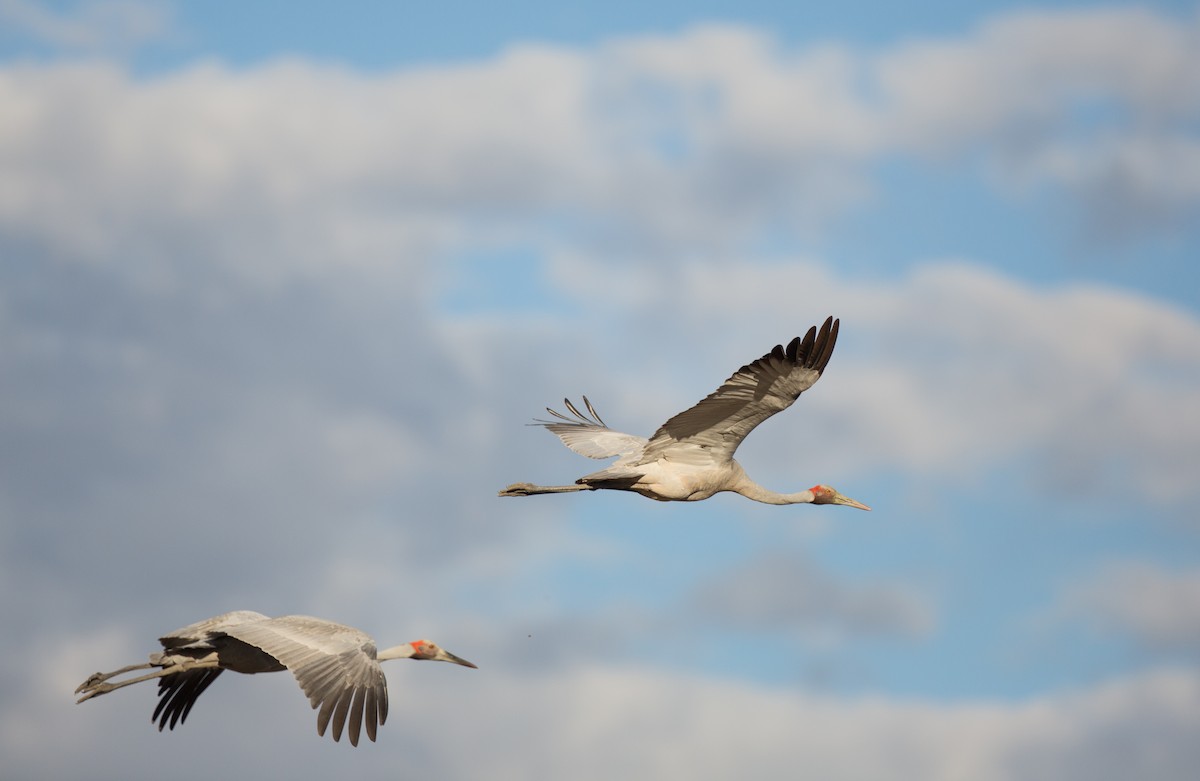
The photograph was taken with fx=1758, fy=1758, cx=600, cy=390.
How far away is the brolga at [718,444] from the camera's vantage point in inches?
831

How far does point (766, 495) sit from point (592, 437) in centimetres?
366

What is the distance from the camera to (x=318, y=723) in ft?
62.4

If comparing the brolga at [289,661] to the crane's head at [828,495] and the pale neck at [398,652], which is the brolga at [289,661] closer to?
the pale neck at [398,652]

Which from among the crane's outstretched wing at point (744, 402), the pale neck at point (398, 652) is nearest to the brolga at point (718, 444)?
the crane's outstretched wing at point (744, 402)

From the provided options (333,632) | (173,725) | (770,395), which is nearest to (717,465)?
(770,395)

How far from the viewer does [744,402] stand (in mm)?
22188

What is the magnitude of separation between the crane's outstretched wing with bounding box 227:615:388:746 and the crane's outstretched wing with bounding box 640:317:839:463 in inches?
202

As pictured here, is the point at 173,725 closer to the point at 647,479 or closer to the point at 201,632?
the point at 201,632

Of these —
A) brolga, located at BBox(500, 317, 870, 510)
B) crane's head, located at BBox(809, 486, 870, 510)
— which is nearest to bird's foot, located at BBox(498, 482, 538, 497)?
brolga, located at BBox(500, 317, 870, 510)

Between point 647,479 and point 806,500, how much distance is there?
3.30 meters

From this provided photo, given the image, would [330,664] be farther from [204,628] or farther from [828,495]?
[828,495]

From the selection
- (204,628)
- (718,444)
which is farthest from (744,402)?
(204,628)

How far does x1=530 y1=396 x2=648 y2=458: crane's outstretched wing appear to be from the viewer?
2733cm

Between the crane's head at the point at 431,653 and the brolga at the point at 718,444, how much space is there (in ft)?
8.66
